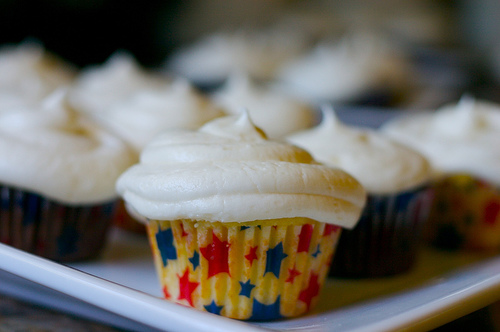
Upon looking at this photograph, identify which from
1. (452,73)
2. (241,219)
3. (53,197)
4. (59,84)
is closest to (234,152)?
(241,219)

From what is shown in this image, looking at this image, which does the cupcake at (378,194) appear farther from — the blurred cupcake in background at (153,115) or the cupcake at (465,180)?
the blurred cupcake in background at (153,115)

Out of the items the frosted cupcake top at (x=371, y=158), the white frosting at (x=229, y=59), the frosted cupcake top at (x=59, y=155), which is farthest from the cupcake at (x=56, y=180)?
the white frosting at (x=229, y=59)

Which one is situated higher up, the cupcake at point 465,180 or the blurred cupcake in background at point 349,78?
the cupcake at point 465,180

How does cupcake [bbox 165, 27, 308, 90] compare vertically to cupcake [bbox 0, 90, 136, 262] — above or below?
below

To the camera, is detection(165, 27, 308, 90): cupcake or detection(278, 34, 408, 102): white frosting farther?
detection(165, 27, 308, 90): cupcake

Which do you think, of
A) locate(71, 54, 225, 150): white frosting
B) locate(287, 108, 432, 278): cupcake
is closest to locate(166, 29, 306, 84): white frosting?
locate(71, 54, 225, 150): white frosting

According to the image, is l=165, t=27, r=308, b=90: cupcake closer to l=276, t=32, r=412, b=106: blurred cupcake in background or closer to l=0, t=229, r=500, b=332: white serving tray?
l=276, t=32, r=412, b=106: blurred cupcake in background
